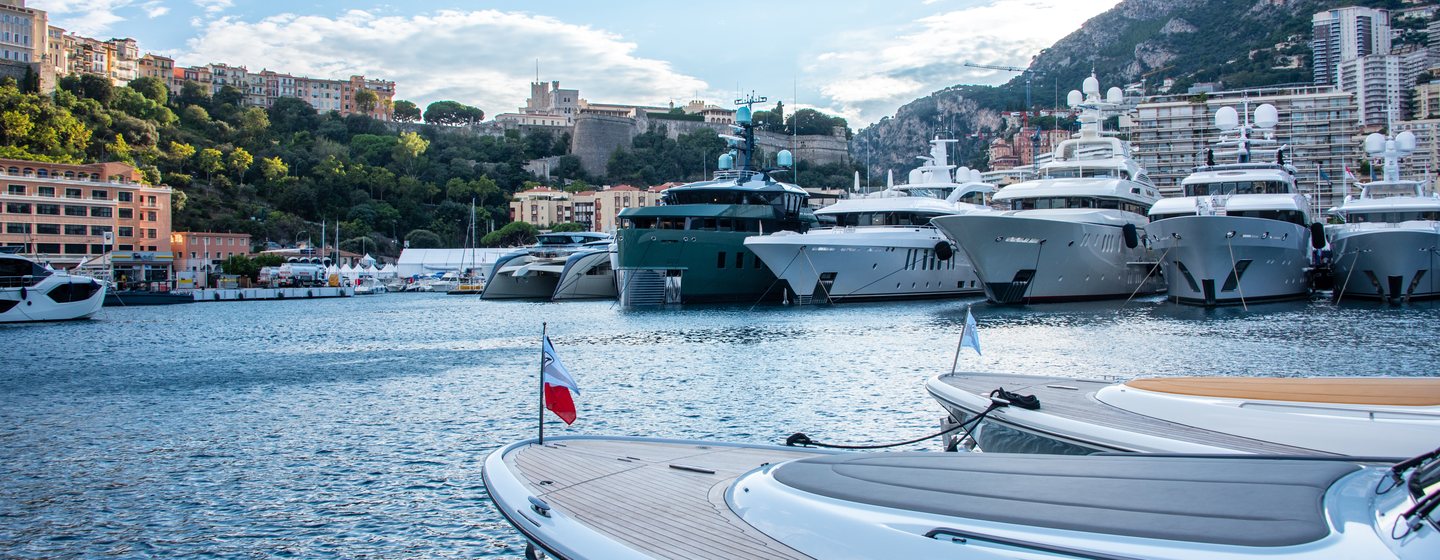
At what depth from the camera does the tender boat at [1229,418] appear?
8234mm

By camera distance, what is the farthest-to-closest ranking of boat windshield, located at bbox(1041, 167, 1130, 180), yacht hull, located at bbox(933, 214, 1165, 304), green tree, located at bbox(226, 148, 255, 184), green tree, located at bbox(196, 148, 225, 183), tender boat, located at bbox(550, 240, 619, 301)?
green tree, located at bbox(226, 148, 255, 184) → green tree, located at bbox(196, 148, 225, 183) → tender boat, located at bbox(550, 240, 619, 301) → boat windshield, located at bbox(1041, 167, 1130, 180) → yacht hull, located at bbox(933, 214, 1165, 304)

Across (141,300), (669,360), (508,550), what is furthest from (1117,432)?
(141,300)

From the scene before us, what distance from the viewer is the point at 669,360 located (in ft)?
86.8

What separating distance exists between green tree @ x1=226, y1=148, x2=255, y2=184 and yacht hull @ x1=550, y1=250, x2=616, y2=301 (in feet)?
229

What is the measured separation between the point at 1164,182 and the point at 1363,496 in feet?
299

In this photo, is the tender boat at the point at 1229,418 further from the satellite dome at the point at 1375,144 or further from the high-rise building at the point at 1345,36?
the high-rise building at the point at 1345,36

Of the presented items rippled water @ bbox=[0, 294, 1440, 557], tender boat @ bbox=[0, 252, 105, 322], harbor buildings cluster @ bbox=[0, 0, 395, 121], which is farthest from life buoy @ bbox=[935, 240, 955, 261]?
harbor buildings cluster @ bbox=[0, 0, 395, 121]

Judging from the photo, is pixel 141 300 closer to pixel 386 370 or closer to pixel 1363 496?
pixel 386 370

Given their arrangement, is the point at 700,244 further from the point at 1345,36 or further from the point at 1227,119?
the point at 1345,36

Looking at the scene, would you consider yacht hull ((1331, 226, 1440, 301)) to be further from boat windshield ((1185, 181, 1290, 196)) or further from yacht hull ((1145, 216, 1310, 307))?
yacht hull ((1145, 216, 1310, 307))

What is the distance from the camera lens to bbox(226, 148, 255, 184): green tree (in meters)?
119

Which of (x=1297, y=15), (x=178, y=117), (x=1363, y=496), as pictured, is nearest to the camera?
(x=1363, y=496)

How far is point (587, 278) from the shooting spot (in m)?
67.6

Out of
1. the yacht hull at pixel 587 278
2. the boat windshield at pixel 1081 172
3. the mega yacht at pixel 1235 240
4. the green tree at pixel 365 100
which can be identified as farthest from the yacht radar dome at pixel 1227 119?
the green tree at pixel 365 100
